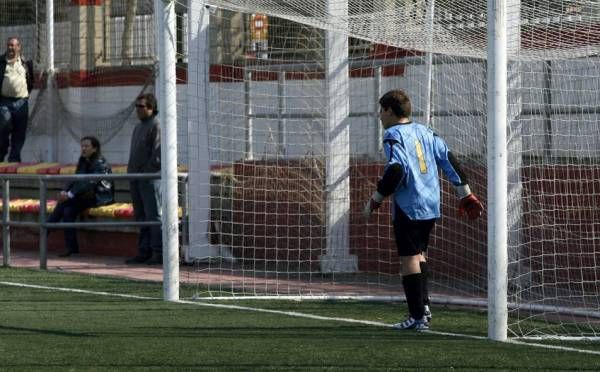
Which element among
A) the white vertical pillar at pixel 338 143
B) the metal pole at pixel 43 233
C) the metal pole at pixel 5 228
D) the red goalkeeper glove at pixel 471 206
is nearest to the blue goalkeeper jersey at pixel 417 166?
the red goalkeeper glove at pixel 471 206

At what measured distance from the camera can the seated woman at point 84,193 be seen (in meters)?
17.5

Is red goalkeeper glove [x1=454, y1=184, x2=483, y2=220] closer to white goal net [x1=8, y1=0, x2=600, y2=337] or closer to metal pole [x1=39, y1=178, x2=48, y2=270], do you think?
white goal net [x1=8, y1=0, x2=600, y2=337]

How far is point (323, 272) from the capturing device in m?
14.6

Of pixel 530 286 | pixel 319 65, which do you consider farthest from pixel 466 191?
pixel 319 65

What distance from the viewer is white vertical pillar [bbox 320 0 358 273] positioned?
15.0 meters

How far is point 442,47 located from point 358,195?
333 cm

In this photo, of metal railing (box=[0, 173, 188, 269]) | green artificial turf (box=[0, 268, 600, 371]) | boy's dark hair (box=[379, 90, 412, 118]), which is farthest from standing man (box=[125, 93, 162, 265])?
boy's dark hair (box=[379, 90, 412, 118])

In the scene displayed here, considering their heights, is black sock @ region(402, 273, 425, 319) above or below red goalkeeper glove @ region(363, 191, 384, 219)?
below

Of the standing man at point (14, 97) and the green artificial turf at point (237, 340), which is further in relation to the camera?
the standing man at point (14, 97)

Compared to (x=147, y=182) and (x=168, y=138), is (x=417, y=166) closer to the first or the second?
(x=168, y=138)

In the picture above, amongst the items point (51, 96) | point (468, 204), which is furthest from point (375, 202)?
point (51, 96)

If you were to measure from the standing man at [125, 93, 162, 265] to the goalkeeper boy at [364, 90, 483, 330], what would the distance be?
626cm

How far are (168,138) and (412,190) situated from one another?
2.87 meters

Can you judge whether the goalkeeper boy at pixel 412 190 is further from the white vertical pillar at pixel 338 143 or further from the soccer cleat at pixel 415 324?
the white vertical pillar at pixel 338 143
